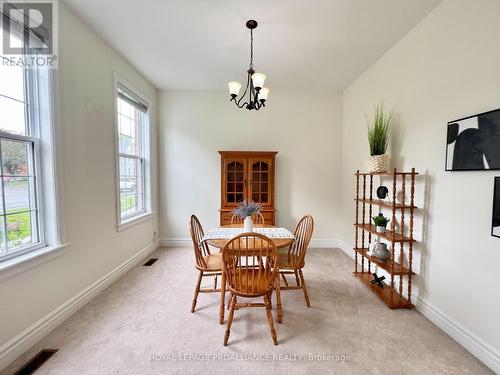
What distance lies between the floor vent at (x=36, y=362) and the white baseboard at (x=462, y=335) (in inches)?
122

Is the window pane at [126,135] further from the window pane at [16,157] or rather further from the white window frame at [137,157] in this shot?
the window pane at [16,157]

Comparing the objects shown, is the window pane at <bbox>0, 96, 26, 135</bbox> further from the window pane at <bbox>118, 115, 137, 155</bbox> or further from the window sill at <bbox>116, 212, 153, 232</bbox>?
the window sill at <bbox>116, 212, 153, 232</bbox>

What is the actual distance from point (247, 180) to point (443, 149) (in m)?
2.51

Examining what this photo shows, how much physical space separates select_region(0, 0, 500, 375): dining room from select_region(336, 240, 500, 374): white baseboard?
0.01 metres

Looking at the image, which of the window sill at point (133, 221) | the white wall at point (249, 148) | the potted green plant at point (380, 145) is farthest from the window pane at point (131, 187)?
the potted green plant at point (380, 145)

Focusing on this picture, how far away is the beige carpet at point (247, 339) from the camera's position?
146cm

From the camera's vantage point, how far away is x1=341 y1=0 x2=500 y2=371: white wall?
1508 mm

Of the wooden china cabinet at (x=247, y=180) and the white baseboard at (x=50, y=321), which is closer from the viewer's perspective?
the white baseboard at (x=50, y=321)

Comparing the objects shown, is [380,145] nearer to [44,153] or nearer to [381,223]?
[381,223]

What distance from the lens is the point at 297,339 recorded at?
5.57ft

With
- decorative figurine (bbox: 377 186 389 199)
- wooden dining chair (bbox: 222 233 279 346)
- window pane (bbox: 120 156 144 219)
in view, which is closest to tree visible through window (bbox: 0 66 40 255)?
window pane (bbox: 120 156 144 219)

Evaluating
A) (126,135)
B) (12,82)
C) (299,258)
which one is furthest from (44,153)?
(299,258)

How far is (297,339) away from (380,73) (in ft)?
10.4

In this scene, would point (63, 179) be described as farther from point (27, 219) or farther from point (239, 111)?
point (239, 111)
